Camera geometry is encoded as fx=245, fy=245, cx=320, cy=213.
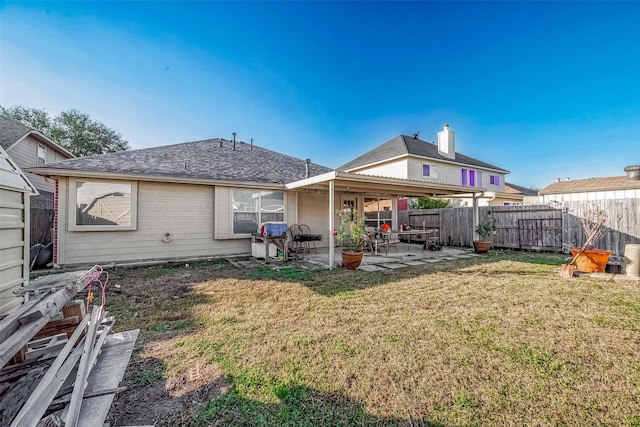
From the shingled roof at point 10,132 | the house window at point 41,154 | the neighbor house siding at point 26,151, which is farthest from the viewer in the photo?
the house window at point 41,154

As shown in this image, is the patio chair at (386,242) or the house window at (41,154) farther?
the house window at (41,154)

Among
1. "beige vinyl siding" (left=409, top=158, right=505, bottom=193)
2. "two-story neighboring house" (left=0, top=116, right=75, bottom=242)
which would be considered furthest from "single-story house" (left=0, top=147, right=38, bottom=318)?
"beige vinyl siding" (left=409, top=158, right=505, bottom=193)

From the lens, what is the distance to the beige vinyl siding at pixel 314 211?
922cm

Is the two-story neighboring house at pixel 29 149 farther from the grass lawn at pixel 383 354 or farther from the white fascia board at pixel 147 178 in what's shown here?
the grass lawn at pixel 383 354

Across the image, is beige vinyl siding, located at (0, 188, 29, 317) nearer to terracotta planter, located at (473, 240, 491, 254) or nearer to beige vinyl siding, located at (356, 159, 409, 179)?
terracotta planter, located at (473, 240, 491, 254)

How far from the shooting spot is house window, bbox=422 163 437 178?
604 inches

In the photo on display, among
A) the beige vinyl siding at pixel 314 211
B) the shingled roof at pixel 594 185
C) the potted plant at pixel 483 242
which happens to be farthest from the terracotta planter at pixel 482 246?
the shingled roof at pixel 594 185

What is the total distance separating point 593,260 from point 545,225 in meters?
3.93

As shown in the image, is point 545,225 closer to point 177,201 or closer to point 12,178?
point 177,201

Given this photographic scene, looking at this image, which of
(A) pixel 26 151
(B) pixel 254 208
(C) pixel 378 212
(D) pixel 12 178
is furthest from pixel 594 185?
(A) pixel 26 151

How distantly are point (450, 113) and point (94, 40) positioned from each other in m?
17.4

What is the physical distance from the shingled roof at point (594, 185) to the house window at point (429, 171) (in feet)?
38.1

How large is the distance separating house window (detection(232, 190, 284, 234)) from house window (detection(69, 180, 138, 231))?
2684mm

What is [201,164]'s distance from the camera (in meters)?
8.19
